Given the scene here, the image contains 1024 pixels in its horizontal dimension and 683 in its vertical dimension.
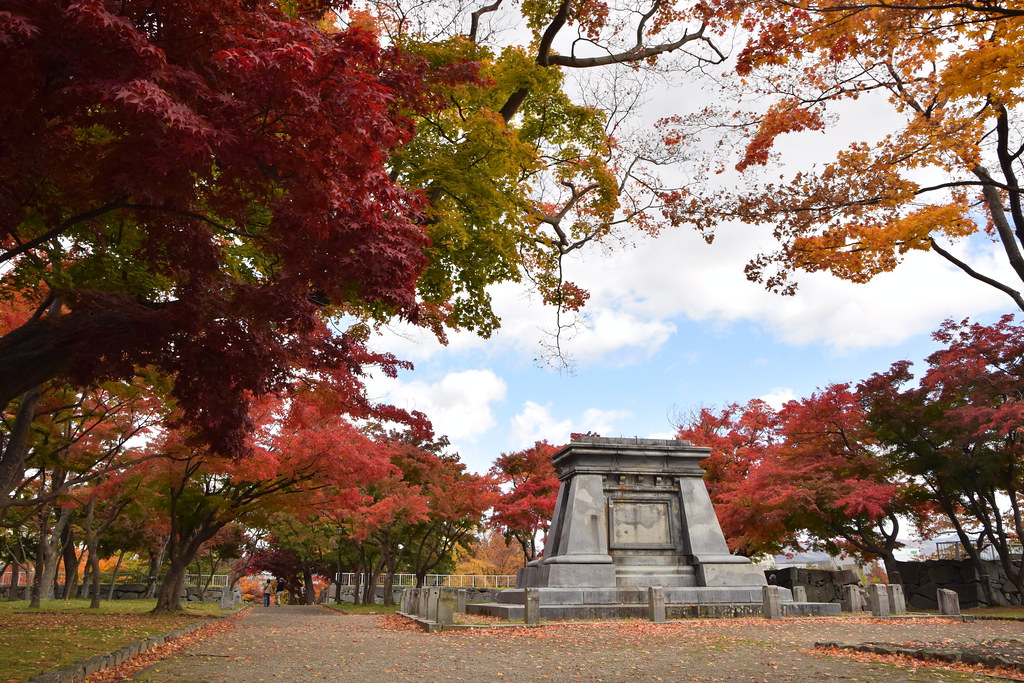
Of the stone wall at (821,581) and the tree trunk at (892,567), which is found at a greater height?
the tree trunk at (892,567)

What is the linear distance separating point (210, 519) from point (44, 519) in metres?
6.49

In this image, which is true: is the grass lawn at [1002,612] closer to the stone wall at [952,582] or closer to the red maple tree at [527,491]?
the stone wall at [952,582]

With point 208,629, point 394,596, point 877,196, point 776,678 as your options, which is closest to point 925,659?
point 776,678

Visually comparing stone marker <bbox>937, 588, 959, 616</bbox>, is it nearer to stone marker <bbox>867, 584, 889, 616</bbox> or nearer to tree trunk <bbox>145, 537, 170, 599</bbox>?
stone marker <bbox>867, 584, 889, 616</bbox>

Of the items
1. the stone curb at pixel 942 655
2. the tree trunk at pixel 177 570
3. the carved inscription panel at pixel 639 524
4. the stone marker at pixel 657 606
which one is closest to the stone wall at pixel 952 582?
the carved inscription panel at pixel 639 524

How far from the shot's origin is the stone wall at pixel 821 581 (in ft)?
78.6

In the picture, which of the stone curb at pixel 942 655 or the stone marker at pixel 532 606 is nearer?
the stone curb at pixel 942 655

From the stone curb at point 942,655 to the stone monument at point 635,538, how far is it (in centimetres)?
683

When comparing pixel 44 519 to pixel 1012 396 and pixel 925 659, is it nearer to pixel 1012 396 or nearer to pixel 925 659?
pixel 925 659

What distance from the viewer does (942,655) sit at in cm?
702

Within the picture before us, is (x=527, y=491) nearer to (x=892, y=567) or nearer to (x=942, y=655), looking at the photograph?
(x=892, y=567)

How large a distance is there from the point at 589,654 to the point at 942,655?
12.6 ft

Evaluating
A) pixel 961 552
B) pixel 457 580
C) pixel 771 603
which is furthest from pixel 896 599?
pixel 457 580

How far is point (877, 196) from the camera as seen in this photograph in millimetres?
8398
